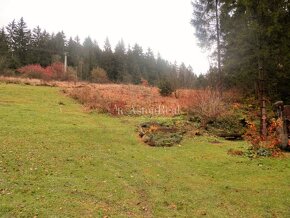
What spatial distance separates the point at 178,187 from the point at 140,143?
526cm

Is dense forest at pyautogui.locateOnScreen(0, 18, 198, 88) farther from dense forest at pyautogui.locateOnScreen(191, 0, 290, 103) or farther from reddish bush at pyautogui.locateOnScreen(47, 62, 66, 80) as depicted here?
dense forest at pyautogui.locateOnScreen(191, 0, 290, 103)

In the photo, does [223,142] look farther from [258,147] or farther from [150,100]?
[150,100]

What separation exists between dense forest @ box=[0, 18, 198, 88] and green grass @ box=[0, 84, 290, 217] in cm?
4611

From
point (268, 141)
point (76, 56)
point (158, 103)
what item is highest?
point (76, 56)

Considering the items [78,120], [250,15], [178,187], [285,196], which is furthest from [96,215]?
[250,15]

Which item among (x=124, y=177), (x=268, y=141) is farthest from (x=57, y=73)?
(x=124, y=177)

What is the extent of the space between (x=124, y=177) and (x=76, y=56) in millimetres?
67473

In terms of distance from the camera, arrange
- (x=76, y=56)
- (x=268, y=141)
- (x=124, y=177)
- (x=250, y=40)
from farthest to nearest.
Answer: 1. (x=76, y=56)
2. (x=250, y=40)
3. (x=268, y=141)
4. (x=124, y=177)

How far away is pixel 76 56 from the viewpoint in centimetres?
7338

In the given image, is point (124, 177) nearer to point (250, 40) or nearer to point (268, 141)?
point (268, 141)

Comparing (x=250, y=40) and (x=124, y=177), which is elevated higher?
(x=250, y=40)

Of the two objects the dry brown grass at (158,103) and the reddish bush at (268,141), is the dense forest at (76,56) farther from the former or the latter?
the reddish bush at (268,141)

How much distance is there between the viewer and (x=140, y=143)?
46.4 feet

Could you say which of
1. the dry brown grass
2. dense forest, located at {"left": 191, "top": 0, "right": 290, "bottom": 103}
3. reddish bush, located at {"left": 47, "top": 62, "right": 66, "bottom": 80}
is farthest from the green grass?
reddish bush, located at {"left": 47, "top": 62, "right": 66, "bottom": 80}
